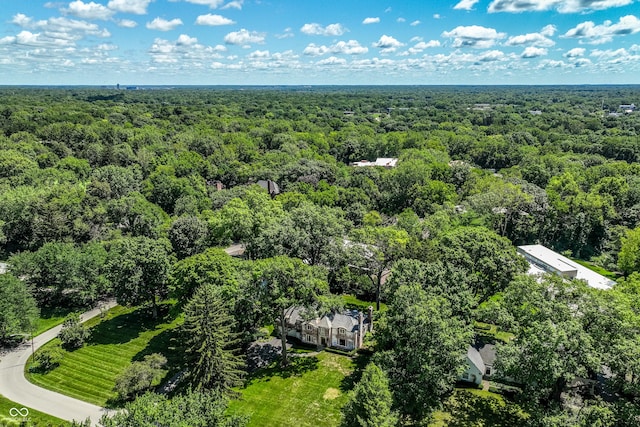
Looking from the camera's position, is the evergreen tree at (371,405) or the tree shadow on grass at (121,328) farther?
the tree shadow on grass at (121,328)

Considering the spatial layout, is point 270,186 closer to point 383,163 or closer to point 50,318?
point 383,163

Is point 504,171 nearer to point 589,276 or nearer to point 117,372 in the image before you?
point 589,276

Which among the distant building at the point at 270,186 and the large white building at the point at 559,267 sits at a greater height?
the distant building at the point at 270,186

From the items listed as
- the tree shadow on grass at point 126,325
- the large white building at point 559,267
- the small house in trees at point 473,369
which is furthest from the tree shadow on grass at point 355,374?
the large white building at point 559,267

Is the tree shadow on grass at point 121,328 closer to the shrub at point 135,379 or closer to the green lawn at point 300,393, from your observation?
the shrub at point 135,379

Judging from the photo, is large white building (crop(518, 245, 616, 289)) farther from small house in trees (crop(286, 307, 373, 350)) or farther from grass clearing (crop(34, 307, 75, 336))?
grass clearing (crop(34, 307, 75, 336))

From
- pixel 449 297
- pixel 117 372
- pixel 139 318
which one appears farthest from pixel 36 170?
pixel 449 297
